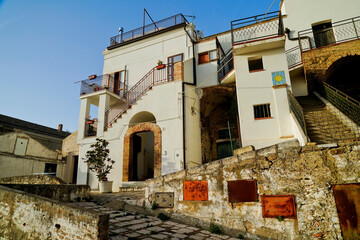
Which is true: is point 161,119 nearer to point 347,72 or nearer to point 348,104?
point 348,104

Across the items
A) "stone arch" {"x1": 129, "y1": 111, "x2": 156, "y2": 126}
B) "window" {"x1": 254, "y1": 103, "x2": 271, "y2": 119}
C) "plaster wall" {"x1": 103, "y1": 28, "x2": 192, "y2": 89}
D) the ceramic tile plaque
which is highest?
"plaster wall" {"x1": 103, "y1": 28, "x2": 192, "y2": 89}

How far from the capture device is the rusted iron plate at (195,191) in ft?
17.9

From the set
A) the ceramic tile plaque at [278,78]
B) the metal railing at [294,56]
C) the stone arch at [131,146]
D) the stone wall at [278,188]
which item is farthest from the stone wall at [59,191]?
the metal railing at [294,56]

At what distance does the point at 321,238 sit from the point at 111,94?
12711 millimetres

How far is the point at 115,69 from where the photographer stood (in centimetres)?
1540

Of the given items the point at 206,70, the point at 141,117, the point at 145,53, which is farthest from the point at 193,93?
the point at 145,53

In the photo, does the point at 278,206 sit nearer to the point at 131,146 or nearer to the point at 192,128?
the point at 192,128

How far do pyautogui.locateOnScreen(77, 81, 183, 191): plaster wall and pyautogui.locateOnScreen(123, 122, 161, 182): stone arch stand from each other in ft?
0.71

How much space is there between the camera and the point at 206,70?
1267cm

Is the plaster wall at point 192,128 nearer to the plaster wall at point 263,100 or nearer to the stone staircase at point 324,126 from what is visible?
the plaster wall at point 263,100

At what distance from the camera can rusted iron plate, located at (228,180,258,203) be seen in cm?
496

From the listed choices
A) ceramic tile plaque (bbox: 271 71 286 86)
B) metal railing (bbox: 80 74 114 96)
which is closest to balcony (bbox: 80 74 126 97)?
metal railing (bbox: 80 74 114 96)

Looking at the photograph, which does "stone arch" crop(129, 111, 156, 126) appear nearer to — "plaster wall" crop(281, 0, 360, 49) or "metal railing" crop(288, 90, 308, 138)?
"metal railing" crop(288, 90, 308, 138)

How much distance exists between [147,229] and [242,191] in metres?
2.39
